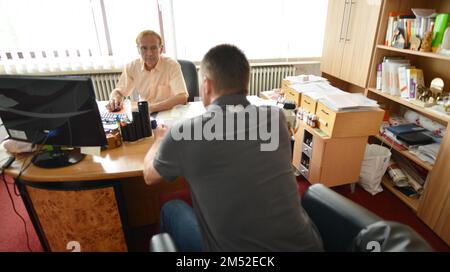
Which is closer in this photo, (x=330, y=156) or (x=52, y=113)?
(x=52, y=113)

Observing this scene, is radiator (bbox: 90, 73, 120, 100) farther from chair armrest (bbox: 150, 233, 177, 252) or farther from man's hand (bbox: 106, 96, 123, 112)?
chair armrest (bbox: 150, 233, 177, 252)

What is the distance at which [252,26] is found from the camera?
2.86 metres

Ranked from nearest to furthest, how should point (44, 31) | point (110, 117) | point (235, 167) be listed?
point (235, 167) → point (110, 117) → point (44, 31)

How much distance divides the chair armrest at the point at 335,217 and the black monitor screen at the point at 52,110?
3.13ft

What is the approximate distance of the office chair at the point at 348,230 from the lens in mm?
695

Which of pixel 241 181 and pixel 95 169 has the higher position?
pixel 241 181

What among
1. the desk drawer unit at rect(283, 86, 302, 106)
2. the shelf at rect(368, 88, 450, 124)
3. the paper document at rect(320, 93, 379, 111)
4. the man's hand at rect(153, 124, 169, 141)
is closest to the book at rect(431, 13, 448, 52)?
the shelf at rect(368, 88, 450, 124)

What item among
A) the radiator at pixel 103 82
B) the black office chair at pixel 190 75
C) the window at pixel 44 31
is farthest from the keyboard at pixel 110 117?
the window at pixel 44 31

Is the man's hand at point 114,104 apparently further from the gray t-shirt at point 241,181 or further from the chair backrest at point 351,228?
the chair backrest at point 351,228

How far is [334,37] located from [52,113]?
94.4 inches

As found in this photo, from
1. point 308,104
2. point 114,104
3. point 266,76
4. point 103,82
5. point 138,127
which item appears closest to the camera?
point 138,127

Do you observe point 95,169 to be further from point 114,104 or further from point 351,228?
point 351,228

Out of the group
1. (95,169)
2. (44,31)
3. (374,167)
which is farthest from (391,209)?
(44,31)
